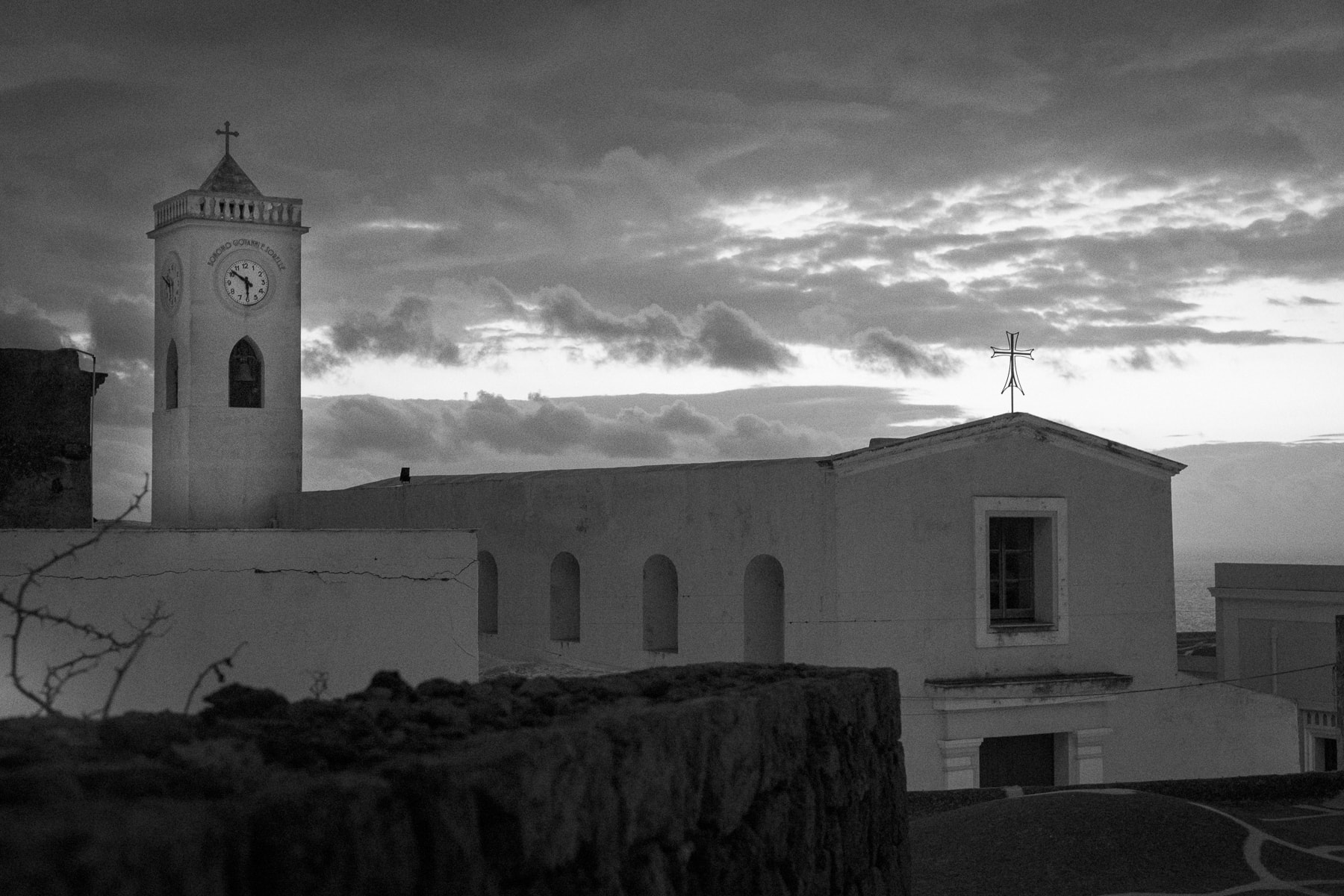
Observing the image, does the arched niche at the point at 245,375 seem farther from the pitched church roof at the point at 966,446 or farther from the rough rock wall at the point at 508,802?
the rough rock wall at the point at 508,802

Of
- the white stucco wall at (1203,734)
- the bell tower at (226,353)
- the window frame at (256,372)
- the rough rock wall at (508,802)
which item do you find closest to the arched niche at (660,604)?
the white stucco wall at (1203,734)

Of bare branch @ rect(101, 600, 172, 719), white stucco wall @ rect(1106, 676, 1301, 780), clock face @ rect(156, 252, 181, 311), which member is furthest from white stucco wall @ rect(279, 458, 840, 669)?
clock face @ rect(156, 252, 181, 311)

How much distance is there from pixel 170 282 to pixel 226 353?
1.68 m

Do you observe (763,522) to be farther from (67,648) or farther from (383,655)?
(67,648)

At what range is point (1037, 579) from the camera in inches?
679

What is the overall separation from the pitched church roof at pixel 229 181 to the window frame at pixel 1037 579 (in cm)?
1540

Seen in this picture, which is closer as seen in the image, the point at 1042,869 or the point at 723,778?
the point at 723,778

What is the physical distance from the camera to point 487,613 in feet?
64.4

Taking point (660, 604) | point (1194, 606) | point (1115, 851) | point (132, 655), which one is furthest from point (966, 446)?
point (1194, 606)

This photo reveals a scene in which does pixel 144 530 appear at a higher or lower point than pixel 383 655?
higher

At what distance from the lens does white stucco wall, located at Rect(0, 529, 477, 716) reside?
11.9 metres

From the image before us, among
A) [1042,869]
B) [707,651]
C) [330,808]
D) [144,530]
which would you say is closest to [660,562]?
[707,651]

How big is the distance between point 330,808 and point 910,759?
14.0 meters

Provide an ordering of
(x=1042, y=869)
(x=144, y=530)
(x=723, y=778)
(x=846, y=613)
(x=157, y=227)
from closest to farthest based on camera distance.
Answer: (x=723, y=778)
(x=1042, y=869)
(x=144, y=530)
(x=846, y=613)
(x=157, y=227)
